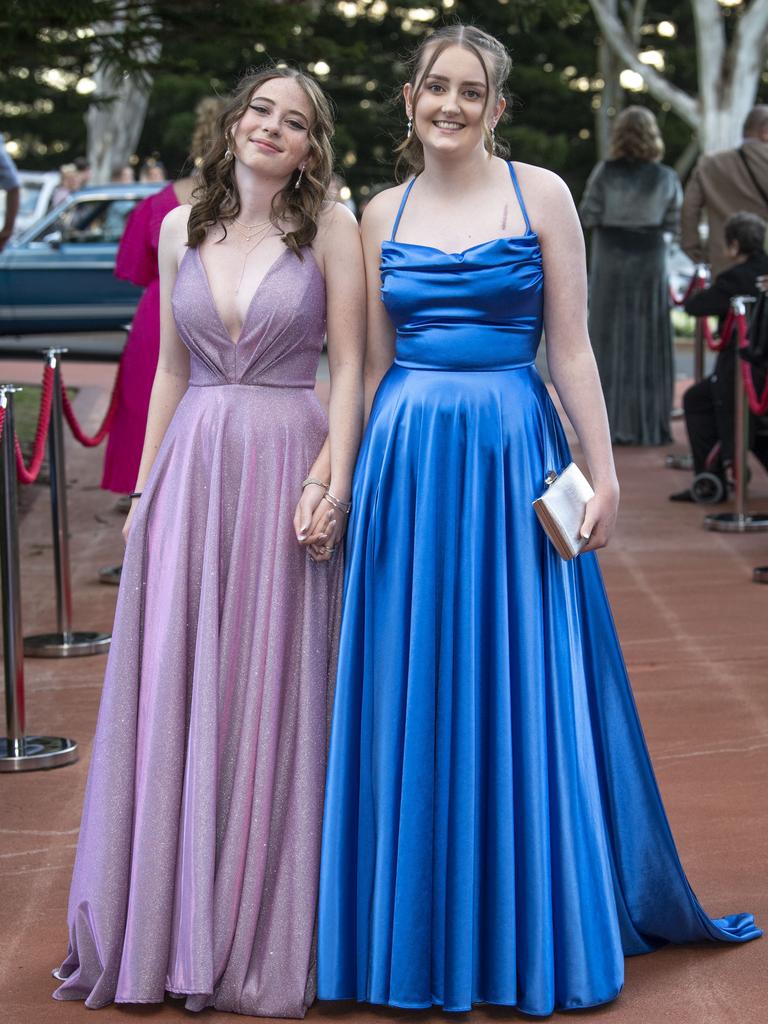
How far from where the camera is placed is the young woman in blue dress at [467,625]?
348 cm

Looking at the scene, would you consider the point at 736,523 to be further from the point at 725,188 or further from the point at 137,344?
the point at 137,344

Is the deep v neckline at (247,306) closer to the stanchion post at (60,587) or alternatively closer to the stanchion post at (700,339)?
the stanchion post at (60,587)

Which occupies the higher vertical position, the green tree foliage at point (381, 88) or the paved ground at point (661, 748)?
the green tree foliage at point (381, 88)

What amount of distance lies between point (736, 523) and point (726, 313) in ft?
4.29

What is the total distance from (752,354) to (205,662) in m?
6.07

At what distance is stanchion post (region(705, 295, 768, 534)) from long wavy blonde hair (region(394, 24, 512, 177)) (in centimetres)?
562

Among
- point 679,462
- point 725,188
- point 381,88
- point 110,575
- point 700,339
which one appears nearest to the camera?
point 110,575

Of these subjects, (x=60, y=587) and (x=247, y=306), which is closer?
(x=247, y=306)

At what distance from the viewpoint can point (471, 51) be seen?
353 centimetres

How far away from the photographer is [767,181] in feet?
36.2

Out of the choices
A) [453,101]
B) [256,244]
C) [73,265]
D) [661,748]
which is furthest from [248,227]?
[73,265]

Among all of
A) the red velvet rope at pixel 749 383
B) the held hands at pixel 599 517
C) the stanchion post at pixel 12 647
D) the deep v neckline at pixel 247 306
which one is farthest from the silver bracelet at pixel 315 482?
the red velvet rope at pixel 749 383

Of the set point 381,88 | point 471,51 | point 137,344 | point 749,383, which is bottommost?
point 749,383

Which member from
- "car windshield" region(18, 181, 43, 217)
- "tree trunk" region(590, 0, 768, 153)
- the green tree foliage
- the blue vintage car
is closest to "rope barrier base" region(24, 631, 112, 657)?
the green tree foliage
